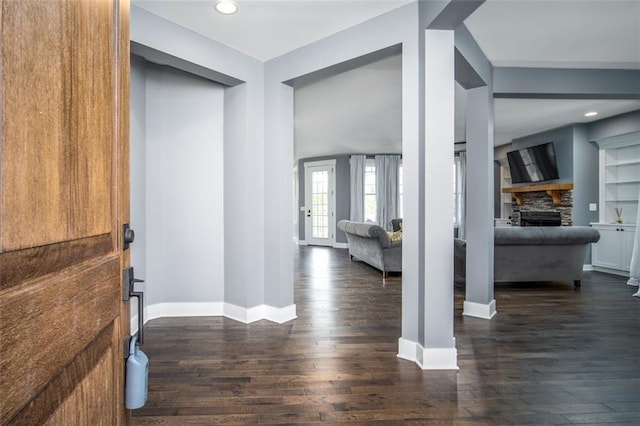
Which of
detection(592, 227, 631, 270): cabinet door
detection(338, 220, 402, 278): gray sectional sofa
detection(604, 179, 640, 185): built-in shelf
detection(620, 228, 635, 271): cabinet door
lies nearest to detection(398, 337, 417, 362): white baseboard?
detection(338, 220, 402, 278): gray sectional sofa

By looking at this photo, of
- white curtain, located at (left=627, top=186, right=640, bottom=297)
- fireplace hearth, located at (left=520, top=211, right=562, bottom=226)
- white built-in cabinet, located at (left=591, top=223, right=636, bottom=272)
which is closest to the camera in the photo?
white curtain, located at (left=627, top=186, right=640, bottom=297)

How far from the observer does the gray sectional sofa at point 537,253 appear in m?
4.43

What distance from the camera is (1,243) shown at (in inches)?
15.7

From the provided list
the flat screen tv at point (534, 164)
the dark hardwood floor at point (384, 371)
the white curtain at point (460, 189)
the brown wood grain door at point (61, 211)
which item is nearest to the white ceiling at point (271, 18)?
the brown wood grain door at point (61, 211)

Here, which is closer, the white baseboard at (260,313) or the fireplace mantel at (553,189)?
the white baseboard at (260,313)

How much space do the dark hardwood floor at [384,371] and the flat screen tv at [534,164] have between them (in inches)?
137

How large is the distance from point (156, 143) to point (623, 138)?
7.07 metres

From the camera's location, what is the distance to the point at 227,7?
239 cm

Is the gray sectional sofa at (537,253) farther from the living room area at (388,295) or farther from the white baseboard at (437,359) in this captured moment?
the white baseboard at (437,359)

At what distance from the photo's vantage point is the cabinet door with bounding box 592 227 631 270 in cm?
558

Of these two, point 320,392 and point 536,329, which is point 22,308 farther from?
point 536,329

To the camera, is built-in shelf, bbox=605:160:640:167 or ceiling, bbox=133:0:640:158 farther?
built-in shelf, bbox=605:160:640:167

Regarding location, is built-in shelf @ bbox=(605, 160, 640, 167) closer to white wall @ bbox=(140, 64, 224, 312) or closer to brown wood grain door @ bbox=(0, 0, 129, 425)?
white wall @ bbox=(140, 64, 224, 312)

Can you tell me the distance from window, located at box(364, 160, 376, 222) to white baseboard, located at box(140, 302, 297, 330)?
6466 millimetres
